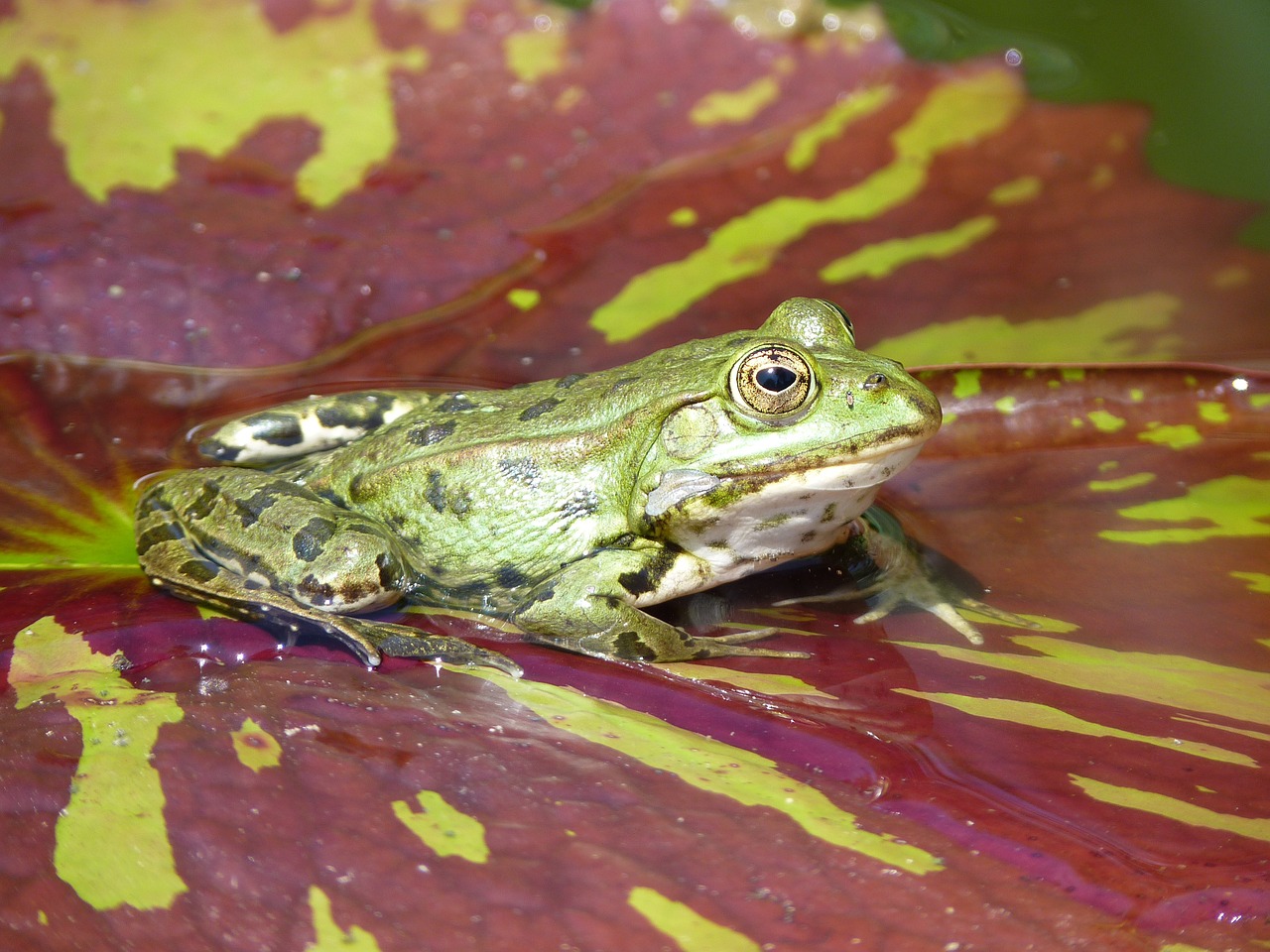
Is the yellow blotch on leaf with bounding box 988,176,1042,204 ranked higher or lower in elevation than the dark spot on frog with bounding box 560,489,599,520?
higher

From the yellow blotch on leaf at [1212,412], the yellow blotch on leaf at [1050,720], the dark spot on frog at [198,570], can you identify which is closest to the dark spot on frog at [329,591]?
the dark spot on frog at [198,570]

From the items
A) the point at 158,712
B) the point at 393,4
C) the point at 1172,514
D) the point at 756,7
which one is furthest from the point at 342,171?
the point at 1172,514

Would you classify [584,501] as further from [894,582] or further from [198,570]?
[198,570]

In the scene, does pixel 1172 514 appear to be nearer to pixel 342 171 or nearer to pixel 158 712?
pixel 158 712

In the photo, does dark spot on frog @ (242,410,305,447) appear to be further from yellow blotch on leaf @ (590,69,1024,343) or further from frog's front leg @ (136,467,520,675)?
yellow blotch on leaf @ (590,69,1024,343)

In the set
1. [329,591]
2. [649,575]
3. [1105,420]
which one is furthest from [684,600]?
[1105,420]

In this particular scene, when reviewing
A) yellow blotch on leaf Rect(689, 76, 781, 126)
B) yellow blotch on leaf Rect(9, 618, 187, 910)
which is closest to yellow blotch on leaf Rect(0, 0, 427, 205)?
yellow blotch on leaf Rect(689, 76, 781, 126)
